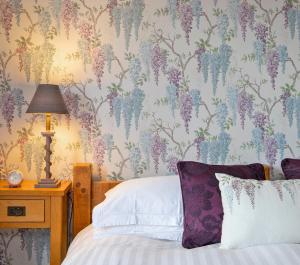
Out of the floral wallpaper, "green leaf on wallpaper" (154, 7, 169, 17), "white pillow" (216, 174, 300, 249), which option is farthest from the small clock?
"green leaf on wallpaper" (154, 7, 169, 17)

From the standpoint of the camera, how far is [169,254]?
1.66m

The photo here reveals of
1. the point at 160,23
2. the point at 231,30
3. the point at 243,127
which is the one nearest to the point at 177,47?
the point at 160,23

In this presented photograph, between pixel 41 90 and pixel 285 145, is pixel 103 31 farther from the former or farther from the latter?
pixel 285 145

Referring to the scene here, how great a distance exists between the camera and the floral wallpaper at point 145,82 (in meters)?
2.37

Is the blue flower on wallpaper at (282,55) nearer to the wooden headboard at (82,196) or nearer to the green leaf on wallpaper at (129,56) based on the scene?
the green leaf on wallpaper at (129,56)

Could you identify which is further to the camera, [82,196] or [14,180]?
[82,196]

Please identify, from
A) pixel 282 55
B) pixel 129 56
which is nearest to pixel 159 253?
pixel 129 56

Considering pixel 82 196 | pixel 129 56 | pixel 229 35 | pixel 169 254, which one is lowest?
pixel 169 254

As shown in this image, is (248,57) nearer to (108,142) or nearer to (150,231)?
(108,142)

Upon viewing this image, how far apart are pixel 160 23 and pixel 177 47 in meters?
0.18

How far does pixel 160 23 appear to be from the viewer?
2.38 m

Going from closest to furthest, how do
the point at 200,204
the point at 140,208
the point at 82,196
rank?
the point at 200,204 → the point at 140,208 → the point at 82,196

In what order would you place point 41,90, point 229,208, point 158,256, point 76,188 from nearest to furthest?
point 158,256
point 229,208
point 41,90
point 76,188

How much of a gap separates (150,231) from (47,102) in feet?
2.83
